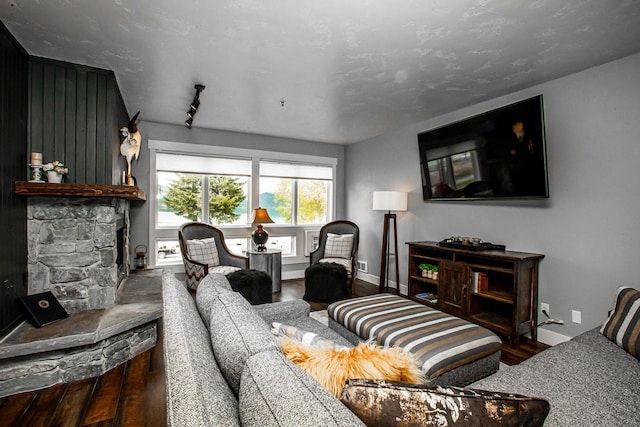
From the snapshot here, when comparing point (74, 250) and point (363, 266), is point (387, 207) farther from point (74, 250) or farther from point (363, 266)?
point (74, 250)

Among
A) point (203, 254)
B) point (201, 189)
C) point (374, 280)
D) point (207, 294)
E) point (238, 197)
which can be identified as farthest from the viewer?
point (374, 280)

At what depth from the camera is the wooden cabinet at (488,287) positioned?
2.86m

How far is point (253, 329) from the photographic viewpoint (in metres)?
1.15

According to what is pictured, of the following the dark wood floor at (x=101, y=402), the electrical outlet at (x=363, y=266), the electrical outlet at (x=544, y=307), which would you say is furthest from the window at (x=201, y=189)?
the electrical outlet at (x=544, y=307)

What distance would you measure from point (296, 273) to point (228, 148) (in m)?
2.32

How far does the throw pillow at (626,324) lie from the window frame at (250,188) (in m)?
4.13

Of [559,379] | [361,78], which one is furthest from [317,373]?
[361,78]

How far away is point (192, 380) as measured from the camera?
85cm

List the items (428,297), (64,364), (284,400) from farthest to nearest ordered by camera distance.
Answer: (428,297), (64,364), (284,400)

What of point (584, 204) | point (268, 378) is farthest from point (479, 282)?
point (268, 378)

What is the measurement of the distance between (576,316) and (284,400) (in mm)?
3084

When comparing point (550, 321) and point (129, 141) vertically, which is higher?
point (129, 141)

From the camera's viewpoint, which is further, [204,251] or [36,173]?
[204,251]

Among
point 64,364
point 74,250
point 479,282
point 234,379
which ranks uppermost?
point 74,250
